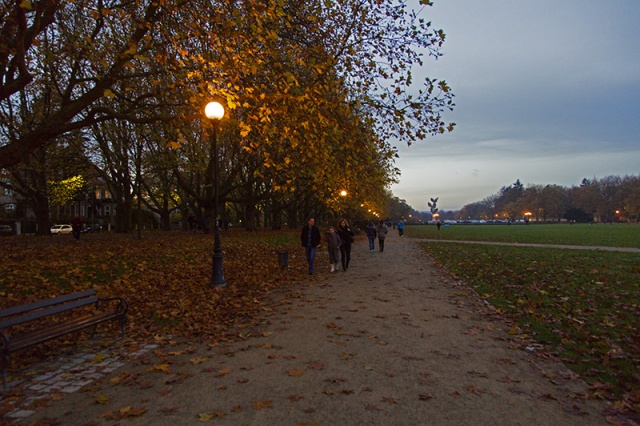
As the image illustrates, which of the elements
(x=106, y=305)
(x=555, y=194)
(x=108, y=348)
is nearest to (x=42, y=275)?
(x=106, y=305)

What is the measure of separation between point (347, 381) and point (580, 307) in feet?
19.9

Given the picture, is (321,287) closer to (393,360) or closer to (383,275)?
(383,275)

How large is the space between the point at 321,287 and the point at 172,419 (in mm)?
7895

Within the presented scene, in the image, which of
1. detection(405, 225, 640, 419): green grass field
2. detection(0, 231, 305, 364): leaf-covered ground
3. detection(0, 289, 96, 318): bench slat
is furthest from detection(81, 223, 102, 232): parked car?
detection(0, 289, 96, 318): bench slat

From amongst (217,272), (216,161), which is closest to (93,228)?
(217,272)

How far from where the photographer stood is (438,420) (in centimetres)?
363

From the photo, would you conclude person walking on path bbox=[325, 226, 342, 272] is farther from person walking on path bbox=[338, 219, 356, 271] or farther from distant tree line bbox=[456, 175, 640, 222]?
distant tree line bbox=[456, 175, 640, 222]

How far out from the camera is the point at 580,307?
8.26 m

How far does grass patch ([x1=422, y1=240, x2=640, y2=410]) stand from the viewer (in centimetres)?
509

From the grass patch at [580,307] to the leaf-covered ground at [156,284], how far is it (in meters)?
4.98

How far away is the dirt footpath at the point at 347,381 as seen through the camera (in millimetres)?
3760

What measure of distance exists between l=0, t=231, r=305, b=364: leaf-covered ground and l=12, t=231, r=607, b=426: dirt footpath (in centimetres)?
119

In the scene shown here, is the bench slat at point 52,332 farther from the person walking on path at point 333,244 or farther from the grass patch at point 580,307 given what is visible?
the person walking on path at point 333,244

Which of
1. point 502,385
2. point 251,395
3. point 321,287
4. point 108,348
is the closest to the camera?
point 251,395
